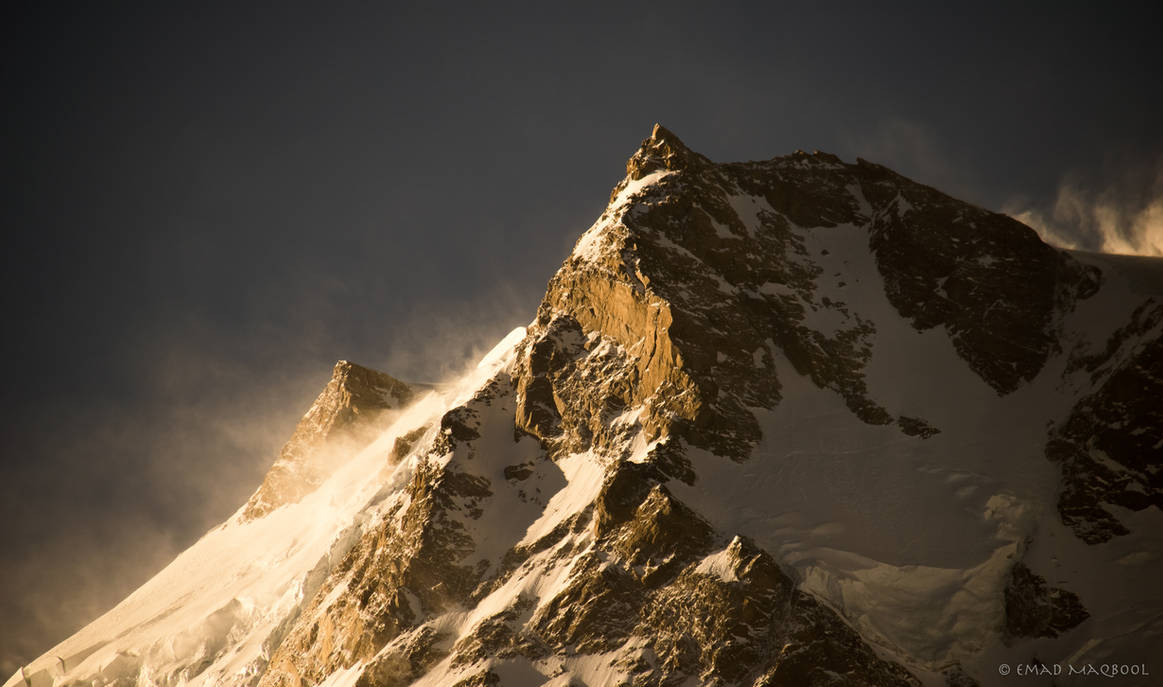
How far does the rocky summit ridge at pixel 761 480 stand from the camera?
85.3 m

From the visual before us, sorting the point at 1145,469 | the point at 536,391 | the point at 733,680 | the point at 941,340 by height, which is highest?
the point at 941,340

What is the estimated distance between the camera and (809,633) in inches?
3157

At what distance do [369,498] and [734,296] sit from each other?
2427 inches

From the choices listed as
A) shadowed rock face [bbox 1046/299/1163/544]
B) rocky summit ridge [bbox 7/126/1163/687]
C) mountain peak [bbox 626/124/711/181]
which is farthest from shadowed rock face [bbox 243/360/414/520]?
shadowed rock face [bbox 1046/299/1163/544]

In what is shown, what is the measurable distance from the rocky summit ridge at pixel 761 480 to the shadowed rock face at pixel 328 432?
2924cm

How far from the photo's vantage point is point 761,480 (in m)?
102

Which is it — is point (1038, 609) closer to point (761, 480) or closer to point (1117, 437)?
point (1117, 437)

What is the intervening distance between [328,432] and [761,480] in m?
108

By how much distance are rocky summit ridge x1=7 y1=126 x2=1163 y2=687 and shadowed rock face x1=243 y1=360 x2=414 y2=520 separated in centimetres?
2924

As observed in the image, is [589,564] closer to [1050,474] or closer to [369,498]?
[1050,474]

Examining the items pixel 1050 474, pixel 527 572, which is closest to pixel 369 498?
pixel 527 572

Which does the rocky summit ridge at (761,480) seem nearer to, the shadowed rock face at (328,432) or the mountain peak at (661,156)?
the mountain peak at (661,156)

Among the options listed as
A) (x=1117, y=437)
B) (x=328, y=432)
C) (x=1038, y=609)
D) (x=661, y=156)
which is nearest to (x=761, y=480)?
(x=1038, y=609)

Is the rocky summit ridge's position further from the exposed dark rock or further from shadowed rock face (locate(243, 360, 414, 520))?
shadowed rock face (locate(243, 360, 414, 520))
